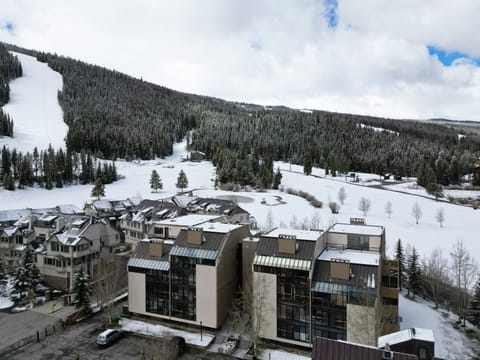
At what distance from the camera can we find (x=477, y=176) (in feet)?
418

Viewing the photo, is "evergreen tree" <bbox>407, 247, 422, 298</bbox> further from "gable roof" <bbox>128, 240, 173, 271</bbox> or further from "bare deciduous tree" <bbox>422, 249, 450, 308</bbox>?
"gable roof" <bbox>128, 240, 173, 271</bbox>

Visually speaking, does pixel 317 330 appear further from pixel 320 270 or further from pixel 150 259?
pixel 150 259

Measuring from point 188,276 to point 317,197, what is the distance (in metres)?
74.4

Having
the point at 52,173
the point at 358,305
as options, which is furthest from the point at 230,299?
the point at 52,173

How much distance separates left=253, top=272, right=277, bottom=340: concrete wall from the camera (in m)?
32.8

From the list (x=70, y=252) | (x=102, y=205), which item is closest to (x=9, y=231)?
(x=70, y=252)

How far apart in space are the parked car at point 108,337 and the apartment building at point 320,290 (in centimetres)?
1403

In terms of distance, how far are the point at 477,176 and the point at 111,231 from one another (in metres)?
133

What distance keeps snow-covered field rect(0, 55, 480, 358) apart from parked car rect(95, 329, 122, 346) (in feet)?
96.2

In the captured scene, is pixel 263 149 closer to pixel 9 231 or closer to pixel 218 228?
pixel 9 231

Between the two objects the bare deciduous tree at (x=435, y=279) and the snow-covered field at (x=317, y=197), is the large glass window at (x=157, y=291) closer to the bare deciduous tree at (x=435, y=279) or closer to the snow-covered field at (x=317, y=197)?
the snow-covered field at (x=317, y=197)

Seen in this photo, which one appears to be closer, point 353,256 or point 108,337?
point 108,337

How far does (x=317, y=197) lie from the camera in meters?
104

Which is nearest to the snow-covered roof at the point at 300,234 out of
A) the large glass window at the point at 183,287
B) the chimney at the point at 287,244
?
the chimney at the point at 287,244
